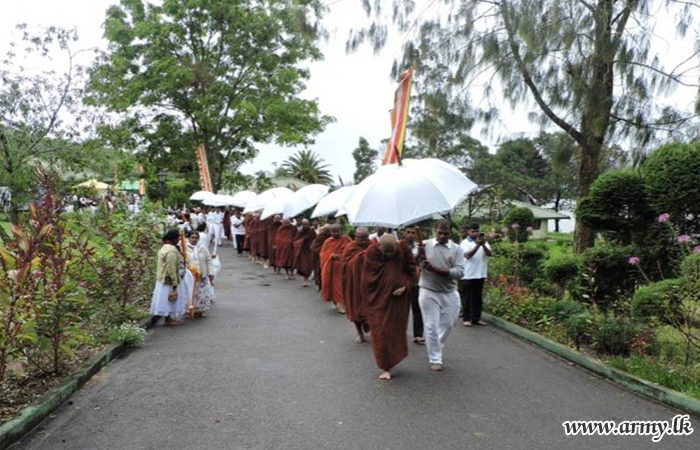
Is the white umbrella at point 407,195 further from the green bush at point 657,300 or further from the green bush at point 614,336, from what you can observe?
the green bush at point 657,300

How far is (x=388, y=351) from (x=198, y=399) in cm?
204

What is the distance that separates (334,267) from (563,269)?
3891 millimetres

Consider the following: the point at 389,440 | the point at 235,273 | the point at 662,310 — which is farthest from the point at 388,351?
the point at 235,273

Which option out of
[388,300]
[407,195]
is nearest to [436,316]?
[388,300]

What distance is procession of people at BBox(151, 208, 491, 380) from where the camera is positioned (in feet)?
23.0

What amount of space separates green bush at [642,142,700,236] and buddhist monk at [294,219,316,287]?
337 inches

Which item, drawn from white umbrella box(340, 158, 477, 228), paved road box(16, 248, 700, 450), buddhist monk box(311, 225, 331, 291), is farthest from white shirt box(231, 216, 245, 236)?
white umbrella box(340, 158, 477, 228)

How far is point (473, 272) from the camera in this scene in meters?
9.72

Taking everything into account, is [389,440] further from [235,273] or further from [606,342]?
[235,273]

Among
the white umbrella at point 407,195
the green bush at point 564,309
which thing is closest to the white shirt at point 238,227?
the green bush at point 564,309

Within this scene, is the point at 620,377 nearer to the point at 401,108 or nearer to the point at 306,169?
the point at 401,108

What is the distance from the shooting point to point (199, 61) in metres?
33.1

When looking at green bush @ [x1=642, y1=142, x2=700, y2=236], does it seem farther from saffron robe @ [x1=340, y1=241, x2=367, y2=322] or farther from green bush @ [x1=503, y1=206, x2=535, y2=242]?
green bush @ [x1=503, y1=206, x2=535, y2=242]

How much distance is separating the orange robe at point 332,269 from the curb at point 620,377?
3.30m
